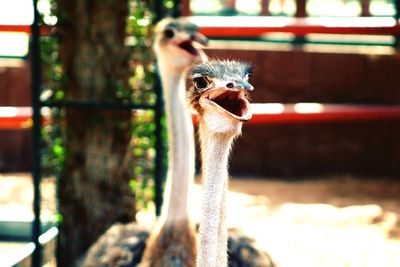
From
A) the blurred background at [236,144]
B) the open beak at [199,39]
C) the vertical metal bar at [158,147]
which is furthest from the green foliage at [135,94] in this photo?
the open beak at [199,39]

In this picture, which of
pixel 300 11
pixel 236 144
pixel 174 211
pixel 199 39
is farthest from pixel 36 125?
pixel 300 11

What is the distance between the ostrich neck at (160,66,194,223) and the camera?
149 inches

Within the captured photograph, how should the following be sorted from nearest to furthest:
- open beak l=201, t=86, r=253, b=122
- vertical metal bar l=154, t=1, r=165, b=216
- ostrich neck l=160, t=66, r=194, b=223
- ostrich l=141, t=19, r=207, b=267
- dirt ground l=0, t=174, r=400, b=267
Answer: open beak l=201, t=86, r=253, b=122, ostrich l=141, t=19, r=207, b=267, ostrich neck l=160, t=66, r=194, b=223, vertical metal bar l=154, t=1, r=165, b=216, dirt ground l=0, t=174, r=400, b=267

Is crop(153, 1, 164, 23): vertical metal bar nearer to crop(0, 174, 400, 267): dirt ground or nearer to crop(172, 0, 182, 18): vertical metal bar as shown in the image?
crop(172, 0, 182, 18): vertical metal bar

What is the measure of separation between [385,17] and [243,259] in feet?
14.7

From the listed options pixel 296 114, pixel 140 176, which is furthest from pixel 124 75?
pixel 296 114

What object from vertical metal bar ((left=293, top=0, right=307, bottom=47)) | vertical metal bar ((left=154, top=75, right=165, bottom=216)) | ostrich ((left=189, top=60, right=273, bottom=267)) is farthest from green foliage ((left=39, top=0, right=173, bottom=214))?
vertical metal bar ((left=293, top=0, right=307, bottom=47))

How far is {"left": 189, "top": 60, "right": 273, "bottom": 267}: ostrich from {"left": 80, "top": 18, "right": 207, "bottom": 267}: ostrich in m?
1.18

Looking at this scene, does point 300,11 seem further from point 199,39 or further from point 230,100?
point 230,100

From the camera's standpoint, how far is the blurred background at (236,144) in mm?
4574

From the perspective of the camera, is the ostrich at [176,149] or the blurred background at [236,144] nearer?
the ostrich at [176,149]

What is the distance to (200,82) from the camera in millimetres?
2293

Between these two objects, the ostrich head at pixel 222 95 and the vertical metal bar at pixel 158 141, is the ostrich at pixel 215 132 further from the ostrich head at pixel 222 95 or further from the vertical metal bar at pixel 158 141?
Answer: the vertical metal bar at pixel 158 141

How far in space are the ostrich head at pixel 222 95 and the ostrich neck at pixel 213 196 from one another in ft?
0.13
